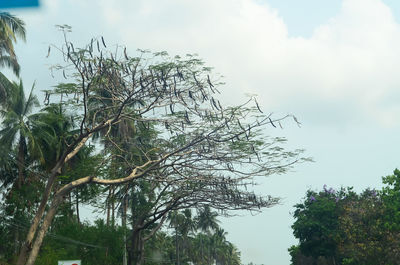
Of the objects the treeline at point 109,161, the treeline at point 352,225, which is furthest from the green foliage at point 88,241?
the treeline at point 352,225

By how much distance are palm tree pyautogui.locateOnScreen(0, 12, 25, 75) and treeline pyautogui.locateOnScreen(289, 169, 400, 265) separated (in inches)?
992

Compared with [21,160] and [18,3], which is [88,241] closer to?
[21,160]

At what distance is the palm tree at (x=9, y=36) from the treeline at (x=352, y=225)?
25.2 metres

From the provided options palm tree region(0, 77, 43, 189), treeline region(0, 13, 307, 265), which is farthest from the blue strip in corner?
palm tree region(0, 77, 43, 189)

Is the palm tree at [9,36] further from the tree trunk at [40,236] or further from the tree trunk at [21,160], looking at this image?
the tree trunk at [40,236]

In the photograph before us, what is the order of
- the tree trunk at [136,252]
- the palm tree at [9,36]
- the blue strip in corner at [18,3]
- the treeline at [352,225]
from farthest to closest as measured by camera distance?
the treeline at [352,225] → the tree trunk at [136,252] → the palm tree at [9,36] → the blue strip in corner at [18,3]

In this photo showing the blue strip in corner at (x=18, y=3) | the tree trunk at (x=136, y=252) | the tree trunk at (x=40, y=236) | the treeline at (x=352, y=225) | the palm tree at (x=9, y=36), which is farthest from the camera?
the treeline at (x=352, y=225)

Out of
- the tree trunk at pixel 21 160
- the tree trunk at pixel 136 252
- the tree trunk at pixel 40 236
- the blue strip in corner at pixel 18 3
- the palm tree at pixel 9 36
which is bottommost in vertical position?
the blue strip in corner at pixel 18 3

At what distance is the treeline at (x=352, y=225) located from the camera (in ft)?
124

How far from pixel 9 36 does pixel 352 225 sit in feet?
85.6

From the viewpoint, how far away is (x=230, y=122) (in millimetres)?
20219

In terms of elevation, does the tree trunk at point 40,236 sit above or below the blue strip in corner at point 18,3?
above

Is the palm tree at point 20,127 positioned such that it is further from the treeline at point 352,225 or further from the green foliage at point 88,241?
the treeline at point 352,225

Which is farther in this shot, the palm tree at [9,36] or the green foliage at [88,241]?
the green foliage at [88,241]
